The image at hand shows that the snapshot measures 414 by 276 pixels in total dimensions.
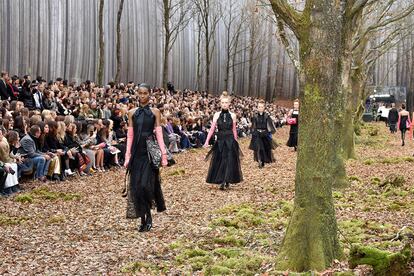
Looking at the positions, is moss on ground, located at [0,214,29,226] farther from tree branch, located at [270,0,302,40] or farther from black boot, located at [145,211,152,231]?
tree branch, located at [270,0,302,40]

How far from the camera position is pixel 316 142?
7.41 metres

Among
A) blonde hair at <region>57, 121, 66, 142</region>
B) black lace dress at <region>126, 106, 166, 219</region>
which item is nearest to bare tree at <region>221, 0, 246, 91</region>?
blonde hair at <region>57, 121, 66, 142</region>

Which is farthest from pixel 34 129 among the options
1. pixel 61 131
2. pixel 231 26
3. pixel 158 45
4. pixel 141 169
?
pixel 231 26

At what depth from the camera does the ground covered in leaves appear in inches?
325

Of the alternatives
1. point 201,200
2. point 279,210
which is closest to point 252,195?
point 201,200

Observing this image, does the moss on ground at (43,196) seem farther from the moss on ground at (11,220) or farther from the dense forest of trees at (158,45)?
the dense forest of trees at (158,45)

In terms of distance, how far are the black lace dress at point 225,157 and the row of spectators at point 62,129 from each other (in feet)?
12.2

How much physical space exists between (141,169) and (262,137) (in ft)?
33.8

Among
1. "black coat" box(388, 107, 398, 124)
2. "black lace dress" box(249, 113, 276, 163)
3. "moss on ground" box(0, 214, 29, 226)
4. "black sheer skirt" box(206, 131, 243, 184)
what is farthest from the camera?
"black coat" box(388, 107, 398, 124)

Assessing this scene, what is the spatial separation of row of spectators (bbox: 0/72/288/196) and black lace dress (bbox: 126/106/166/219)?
4.30m

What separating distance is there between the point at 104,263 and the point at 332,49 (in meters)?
3.71

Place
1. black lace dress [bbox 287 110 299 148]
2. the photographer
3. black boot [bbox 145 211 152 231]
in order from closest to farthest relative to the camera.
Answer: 1. black boot [bbox 145 211 152 231]
2. the photographer
3. black lace dress [bbox 287 110 299 148]

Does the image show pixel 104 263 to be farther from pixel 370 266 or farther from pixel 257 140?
pixel 257 140

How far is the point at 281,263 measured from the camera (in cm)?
734
